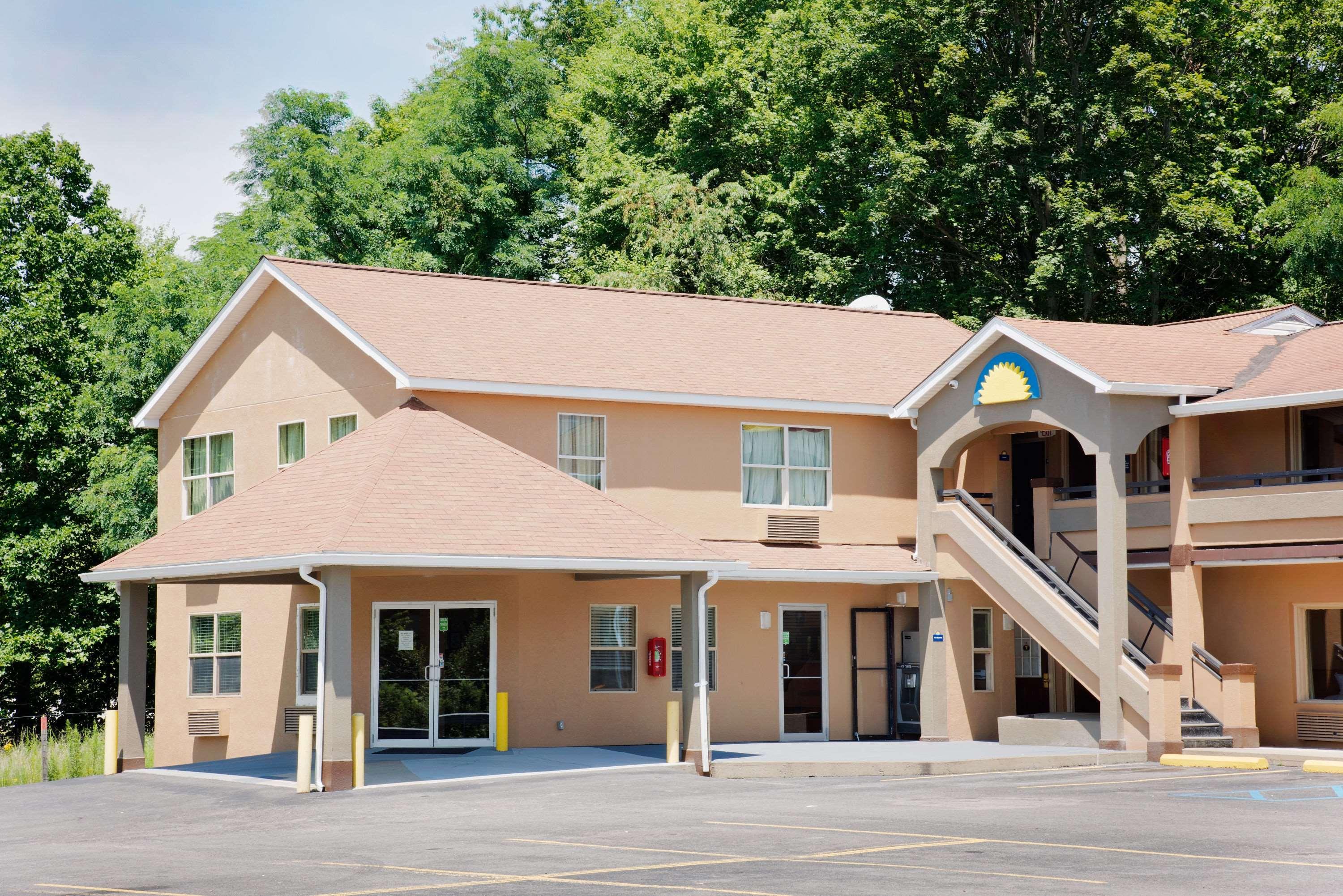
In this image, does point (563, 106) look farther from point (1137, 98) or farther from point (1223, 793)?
point (1223, 793)

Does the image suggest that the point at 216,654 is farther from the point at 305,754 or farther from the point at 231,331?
the point at 305,754

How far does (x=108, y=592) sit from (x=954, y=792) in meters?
29.4

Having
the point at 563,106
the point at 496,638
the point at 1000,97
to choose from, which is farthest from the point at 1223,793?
the point at 563,106

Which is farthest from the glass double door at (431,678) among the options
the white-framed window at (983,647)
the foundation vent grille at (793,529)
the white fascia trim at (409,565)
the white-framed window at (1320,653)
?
the white-framed window at (1320,653)

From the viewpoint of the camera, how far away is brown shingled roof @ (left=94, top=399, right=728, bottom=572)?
20.4 meters

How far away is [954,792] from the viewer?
19000 millimetres

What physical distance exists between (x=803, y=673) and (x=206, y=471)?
11341mm

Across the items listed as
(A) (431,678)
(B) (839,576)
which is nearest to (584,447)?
(A) (431,678)

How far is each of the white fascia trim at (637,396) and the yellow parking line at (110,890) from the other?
1237cm

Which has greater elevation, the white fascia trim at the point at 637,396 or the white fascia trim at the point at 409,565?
the white fascia trim at the point at 637,396

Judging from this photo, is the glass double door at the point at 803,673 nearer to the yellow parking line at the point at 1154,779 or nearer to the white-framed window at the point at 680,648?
the white-framed window at the point at 680,648

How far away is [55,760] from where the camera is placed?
1138 inches

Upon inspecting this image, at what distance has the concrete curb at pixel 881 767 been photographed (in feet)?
70.1

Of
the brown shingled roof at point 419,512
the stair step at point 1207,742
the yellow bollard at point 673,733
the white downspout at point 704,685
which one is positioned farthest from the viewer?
the stair step at point 1207,742
